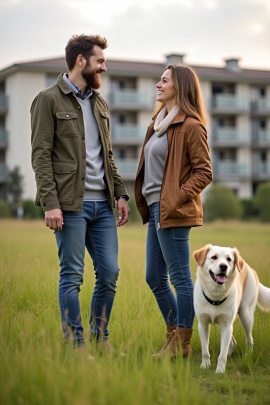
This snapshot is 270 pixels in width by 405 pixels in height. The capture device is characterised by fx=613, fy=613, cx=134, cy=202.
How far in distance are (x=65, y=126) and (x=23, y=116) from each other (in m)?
42.5

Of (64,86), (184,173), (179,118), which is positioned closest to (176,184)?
(184,173)

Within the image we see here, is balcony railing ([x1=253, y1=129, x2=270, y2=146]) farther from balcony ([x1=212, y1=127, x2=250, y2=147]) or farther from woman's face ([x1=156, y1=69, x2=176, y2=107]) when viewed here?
woman's face ([x1=156, y1=69, x2=176, y2=107])

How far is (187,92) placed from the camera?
5.07 meters

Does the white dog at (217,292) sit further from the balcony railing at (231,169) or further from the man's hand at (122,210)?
the balcony railing at (231,169)

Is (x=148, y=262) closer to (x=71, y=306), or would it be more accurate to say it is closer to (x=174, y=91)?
(x=71, y=306)

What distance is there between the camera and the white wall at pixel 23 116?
4559 cm

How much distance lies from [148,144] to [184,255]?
98 cm

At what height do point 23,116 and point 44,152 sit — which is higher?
point 23,116

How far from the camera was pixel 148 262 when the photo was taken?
522 centimetres

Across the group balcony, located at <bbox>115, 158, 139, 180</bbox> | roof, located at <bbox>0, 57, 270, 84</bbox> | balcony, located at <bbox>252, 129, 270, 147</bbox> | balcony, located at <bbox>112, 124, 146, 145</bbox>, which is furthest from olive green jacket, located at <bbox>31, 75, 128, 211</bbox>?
balcony, located at <bbox>252, 129, 270, 147</bbox>

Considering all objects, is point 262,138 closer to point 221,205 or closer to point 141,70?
point 141,70

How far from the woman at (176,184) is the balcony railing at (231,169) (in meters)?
45.7

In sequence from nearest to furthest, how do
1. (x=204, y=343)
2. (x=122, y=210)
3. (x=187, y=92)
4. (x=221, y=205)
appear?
(x=204, y=343)
(x=187, y=92)
(x=122, y=210)
(x=221, y=205)

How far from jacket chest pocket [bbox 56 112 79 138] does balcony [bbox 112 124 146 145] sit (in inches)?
1674
